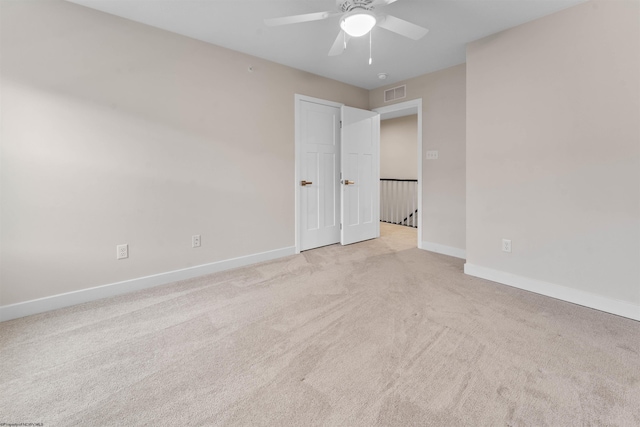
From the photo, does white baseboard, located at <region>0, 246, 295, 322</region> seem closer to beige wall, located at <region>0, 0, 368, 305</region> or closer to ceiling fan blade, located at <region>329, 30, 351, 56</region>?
beige wall, located at <region>0, 0, 368, 305</region>

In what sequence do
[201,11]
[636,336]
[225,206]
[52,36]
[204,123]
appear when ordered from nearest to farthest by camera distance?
[636,336]
[52,36]
[201,11]
[204,123]
[225,206]

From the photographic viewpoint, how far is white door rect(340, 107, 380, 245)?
4.36m

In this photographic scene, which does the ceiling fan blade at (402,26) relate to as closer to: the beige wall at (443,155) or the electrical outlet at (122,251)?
the beige wall at (443,155)

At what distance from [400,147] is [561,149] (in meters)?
4.86

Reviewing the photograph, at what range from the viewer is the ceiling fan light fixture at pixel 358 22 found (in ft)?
6.17

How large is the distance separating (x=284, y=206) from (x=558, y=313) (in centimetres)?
293

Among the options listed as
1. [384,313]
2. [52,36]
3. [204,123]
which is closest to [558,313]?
[384,313]

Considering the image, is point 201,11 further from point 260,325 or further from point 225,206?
point 260,325

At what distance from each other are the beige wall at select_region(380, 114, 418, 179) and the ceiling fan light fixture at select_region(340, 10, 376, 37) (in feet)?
17.5

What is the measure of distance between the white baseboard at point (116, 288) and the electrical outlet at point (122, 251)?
24 centimetres

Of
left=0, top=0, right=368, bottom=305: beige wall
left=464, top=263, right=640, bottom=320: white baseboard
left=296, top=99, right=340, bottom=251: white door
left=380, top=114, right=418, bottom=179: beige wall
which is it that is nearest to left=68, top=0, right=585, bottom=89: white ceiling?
left=0, top=0, right=368, bottom=305: beige wall

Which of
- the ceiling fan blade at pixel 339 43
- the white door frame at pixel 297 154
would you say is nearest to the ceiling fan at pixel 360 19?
the ceiling fan blade at pixel 339 43

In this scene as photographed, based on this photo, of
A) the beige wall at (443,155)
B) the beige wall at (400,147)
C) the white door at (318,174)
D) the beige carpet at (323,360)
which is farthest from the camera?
the beige wall at (400,147)

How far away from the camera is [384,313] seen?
7.47 feet
